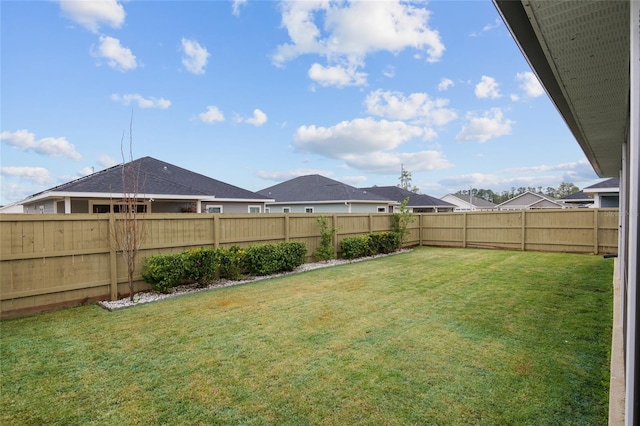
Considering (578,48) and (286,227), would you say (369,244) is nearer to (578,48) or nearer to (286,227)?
(286,227)

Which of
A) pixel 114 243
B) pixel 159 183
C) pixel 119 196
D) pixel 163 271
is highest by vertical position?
pixel 159 183

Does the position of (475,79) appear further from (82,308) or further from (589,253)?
(82,308)

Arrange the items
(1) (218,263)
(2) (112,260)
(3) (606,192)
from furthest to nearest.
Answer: (3) (606,192) < (1) (218,263) < (2) (112,260)

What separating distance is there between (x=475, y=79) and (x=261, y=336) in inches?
551

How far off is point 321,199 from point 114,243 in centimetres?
1621

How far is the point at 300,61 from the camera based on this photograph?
639 inches

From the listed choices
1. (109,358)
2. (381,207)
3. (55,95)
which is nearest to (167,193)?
(55,95)

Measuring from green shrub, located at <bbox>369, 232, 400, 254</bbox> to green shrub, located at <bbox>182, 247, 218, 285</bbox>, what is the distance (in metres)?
6.18

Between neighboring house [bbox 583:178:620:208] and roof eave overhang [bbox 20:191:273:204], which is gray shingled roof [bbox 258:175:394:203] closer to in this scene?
roof eave overhang [bbox 20:191:273:204]

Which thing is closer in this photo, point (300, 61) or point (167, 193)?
point (167, 193)

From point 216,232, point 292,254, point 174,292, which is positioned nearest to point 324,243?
point 292,254

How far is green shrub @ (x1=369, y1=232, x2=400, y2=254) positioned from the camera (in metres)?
11.8

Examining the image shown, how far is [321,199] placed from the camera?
71.2 feet

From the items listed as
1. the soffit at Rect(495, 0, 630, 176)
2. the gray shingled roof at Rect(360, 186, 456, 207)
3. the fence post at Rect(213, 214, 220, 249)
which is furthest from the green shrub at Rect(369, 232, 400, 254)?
the gray shingled roof at Rect(360, 186, 456, 207)
